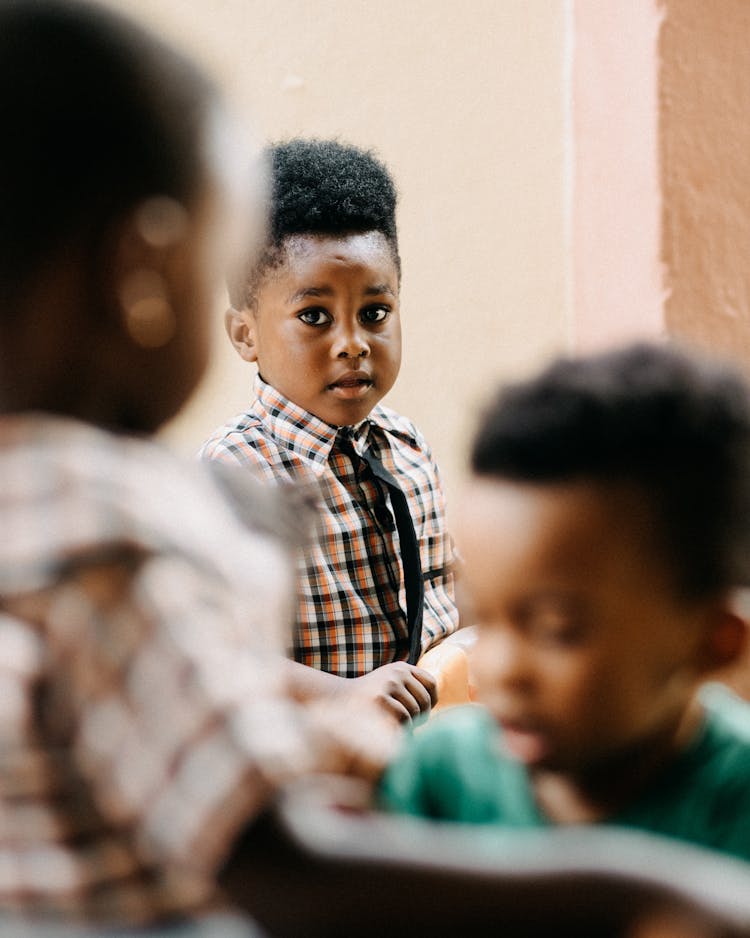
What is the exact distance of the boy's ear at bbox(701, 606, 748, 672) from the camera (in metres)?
0.81

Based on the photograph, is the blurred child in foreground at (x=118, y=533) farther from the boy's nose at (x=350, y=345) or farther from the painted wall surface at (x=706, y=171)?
the painted wall surface at (x=706, y=171)

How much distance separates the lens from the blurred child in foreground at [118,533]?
49cm

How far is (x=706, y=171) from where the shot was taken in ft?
6.13

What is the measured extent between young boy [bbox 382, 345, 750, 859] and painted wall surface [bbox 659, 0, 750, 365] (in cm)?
108

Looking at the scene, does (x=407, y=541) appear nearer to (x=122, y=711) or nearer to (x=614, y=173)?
(x=614, y=173)

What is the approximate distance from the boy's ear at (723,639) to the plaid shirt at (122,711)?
408 millimetres

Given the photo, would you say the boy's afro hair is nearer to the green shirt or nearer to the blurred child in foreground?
the green shirt

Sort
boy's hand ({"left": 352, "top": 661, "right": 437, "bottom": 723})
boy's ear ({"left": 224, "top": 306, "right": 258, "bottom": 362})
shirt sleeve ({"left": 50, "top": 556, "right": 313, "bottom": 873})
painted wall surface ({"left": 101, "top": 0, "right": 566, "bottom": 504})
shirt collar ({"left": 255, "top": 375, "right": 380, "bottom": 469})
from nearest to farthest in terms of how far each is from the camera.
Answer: shirt sleeve ({"left": 50, "top": 556, "right": 313, "bottom": 873})
boy's hand ({"left": 352, "top": 661, "right": 437, "bottom": 723})
shirt collar ({"left": 255, "top": 375, "right": 380, "bottom": 469})
boy's ear ({"left": 224, "top": 306, "right": 258, "bottom": 362})
painted wall surface ({"left": 101, "top": 0, "right": 566, "bottom": 504})

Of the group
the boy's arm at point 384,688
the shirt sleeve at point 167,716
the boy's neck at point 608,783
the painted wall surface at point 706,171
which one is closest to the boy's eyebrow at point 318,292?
the painted wall surface at point 706,171

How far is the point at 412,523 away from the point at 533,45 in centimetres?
91

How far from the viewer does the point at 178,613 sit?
50 cm

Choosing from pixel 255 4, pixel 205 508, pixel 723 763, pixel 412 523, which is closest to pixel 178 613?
pixel 205 508

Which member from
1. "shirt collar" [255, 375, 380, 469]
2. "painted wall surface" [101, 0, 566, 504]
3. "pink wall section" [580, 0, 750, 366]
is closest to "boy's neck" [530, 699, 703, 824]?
"shirt collar" [255, 375, 380, 469]

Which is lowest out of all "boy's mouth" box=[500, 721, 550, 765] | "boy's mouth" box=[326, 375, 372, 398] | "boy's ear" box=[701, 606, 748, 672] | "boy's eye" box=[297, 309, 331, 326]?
"boy's mouth" box=[500, 721, 550, 765]
